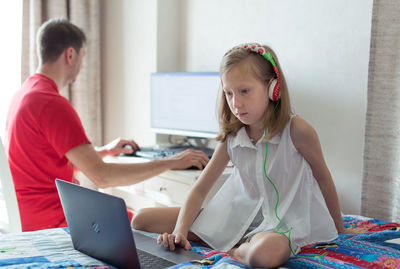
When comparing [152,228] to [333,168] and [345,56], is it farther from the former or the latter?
[345,56]

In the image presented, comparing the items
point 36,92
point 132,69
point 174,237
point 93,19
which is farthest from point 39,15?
point 174,237

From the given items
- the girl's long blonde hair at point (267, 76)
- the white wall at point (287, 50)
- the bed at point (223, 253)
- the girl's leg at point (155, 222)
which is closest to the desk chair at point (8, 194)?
the bed at point (223, 253)

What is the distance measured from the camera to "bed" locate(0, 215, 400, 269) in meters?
1.09

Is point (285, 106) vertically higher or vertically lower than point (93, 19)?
lower

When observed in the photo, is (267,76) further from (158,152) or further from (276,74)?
(158,152)

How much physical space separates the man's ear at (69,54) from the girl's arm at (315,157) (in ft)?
3.91

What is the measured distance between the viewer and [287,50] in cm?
221

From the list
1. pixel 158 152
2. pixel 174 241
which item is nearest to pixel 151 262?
pixel 174 241

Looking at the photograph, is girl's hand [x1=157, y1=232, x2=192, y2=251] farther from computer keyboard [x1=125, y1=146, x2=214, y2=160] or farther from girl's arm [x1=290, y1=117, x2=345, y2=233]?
computer keyboard [x1=125, y1=146, x2=214, y2=160]

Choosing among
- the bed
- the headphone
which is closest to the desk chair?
the bed

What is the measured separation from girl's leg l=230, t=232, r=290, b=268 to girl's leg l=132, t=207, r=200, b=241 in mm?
283

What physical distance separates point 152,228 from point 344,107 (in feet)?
3.47

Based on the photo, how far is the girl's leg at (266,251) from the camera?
1.12m

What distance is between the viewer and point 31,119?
6.14 ft
